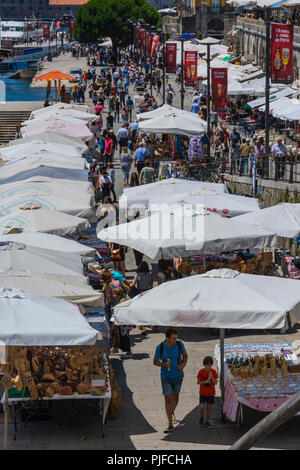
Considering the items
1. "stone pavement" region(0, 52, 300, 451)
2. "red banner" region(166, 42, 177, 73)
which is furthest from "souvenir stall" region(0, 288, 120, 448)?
"red banner" region(166, 42, 177, 73)

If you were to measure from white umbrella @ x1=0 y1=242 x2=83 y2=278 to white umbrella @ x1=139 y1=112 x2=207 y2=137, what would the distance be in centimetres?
1260

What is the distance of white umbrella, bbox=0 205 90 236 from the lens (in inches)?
650

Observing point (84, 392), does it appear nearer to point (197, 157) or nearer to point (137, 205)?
point (137, 205)

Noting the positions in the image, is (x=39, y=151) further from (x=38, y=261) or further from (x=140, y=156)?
(x=38, y=261)

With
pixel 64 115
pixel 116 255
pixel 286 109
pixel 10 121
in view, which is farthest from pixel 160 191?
pixel 10 121

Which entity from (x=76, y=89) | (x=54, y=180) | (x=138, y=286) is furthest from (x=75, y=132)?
(x=76, y=89)

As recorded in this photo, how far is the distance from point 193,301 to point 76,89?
42.6m

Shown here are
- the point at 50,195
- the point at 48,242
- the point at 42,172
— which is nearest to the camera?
the point at 48,242

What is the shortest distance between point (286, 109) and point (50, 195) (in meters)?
12.9

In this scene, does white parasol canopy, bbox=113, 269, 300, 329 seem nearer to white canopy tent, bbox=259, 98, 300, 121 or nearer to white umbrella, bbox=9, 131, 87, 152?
white umbrella, bbox=9, 131, 87, 152

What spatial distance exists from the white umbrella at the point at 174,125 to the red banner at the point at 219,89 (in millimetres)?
4164

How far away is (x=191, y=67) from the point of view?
133 ft

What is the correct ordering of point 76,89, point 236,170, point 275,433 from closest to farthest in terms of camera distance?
point 275,433, point 236,170, point 76,89

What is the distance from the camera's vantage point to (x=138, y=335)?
15.7 metres
